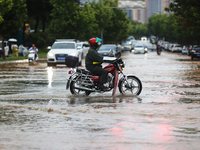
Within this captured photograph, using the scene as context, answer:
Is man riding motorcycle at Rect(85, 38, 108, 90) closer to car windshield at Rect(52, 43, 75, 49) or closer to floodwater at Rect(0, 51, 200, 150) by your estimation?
floodwater at Rect(0, 51, 200, 150)

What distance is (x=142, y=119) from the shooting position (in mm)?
9383

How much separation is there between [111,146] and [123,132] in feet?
3.77

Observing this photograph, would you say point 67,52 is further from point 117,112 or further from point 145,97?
point 117,112

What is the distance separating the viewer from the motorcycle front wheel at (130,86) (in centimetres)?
1390

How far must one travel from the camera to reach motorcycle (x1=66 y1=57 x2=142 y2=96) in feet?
45.0

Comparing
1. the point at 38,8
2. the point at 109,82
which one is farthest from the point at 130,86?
the point at 38,8

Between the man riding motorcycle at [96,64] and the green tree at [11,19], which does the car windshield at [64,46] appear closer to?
the green tree at [11,19]

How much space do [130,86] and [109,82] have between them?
2.16 ft

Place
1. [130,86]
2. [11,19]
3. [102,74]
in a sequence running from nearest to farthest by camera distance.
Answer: [102,74]
[130,86]
[11,19]

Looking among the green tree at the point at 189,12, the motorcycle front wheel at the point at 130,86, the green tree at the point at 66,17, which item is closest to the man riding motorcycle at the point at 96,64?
the motorcycle front wheel at the point at 130,86

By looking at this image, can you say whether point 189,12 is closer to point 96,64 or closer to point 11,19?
point 11,19

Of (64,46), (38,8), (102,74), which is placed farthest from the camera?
(38,8)

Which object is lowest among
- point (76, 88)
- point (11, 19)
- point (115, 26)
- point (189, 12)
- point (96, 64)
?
point (76, 88)

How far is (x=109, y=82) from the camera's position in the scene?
13.8 meters
